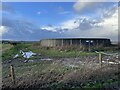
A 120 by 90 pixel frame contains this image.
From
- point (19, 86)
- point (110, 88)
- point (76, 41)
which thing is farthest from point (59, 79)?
point (76, 41)

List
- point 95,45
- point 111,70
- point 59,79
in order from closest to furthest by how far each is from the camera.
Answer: point 59,79, point 111,70, point 95,45

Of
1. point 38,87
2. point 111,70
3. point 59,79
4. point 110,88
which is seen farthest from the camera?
point 111,70

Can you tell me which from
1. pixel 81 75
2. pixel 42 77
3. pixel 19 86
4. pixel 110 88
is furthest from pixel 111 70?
pixel 19 86

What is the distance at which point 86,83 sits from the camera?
6.18m

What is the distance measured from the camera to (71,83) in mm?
6199

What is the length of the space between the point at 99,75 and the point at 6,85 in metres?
3.55

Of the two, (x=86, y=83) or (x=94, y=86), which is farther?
(x=86, y=83)

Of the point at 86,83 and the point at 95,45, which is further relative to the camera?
the point at 95,45

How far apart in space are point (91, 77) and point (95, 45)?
2352 cm

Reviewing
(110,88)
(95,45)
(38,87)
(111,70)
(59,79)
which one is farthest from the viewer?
(95,45)

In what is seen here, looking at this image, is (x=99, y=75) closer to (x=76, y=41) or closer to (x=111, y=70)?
(x=111, y=70)

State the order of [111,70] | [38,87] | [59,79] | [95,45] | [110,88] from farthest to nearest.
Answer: [95,45] → [111,70] → [59,79] → [38,87] → [110,88]

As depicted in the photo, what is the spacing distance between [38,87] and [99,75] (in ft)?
8.37

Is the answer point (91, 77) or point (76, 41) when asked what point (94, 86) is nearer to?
point (91, 77)
